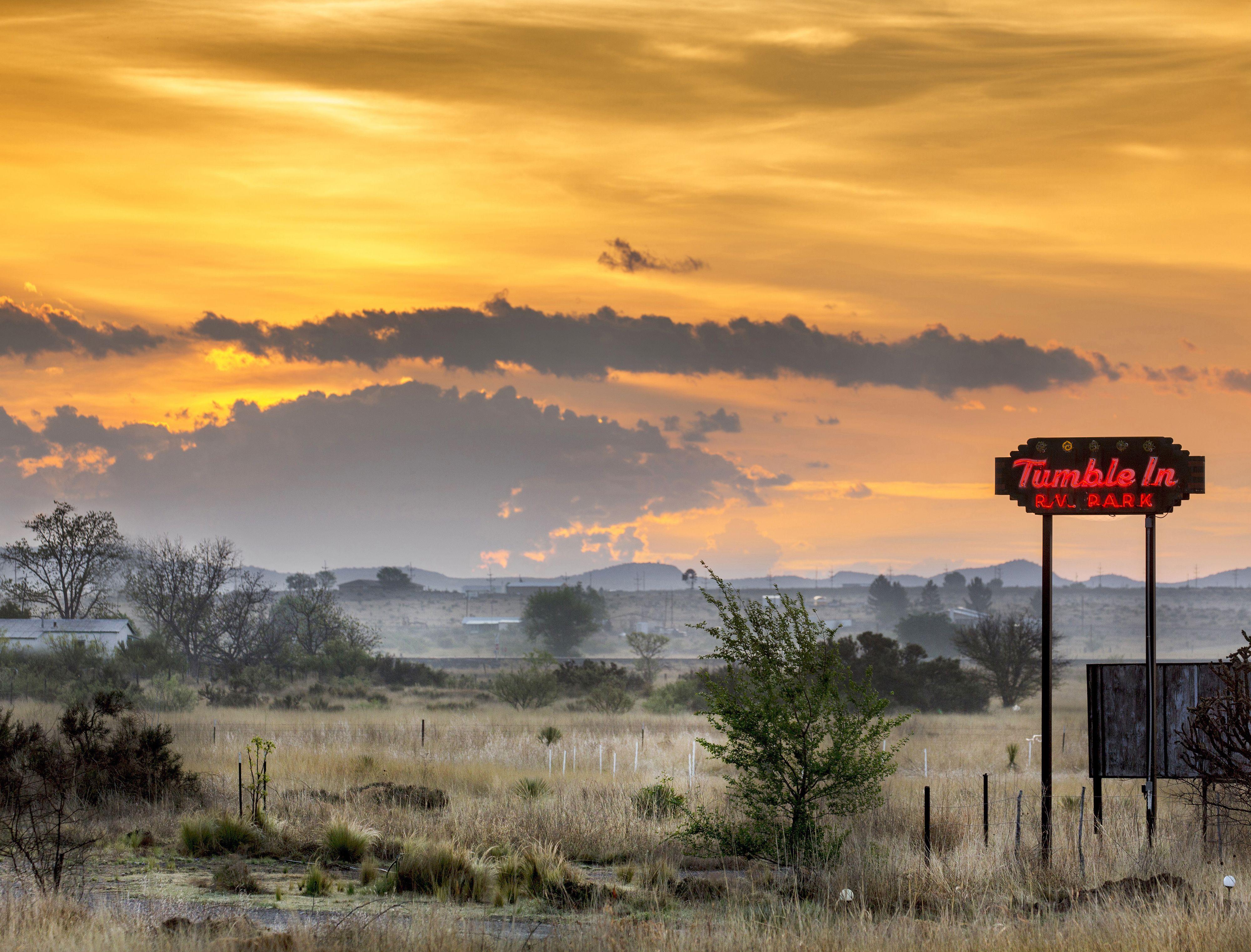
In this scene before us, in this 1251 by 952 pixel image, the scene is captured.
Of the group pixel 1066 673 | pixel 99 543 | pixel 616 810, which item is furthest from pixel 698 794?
pixel 1066 673

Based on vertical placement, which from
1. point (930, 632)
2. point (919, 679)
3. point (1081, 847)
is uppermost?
point (930, 632)

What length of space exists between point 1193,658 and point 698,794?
112603mm

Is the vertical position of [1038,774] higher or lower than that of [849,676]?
lower

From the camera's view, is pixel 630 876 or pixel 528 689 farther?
pixel 528 689

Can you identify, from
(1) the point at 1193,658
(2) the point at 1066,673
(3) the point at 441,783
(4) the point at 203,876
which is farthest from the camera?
(1) the point at 1193,658

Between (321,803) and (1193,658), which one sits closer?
(321,803)

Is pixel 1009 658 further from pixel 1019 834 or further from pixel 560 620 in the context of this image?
pixel 560 620

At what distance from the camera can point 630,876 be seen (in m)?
17.7

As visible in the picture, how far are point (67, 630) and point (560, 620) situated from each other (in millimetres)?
57759

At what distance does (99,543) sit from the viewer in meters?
81.8

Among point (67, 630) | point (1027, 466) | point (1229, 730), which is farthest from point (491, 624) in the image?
point (1229, 730)

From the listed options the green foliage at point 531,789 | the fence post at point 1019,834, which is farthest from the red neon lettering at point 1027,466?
the green foliage at point 531,789

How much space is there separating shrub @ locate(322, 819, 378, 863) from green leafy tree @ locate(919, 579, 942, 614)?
507 feet

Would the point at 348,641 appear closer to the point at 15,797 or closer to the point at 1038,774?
the point at 1038,774
